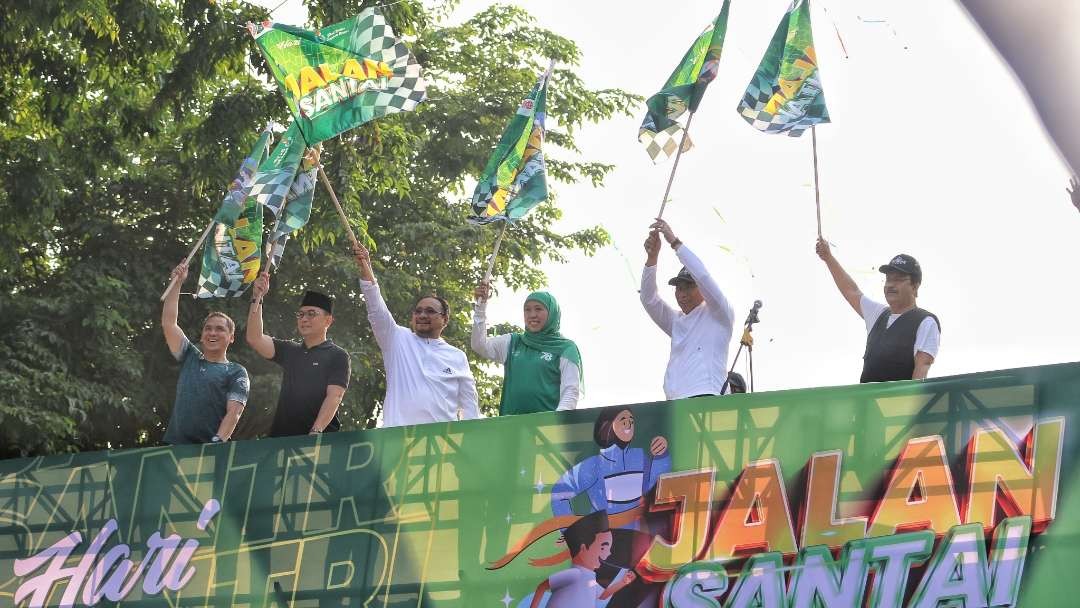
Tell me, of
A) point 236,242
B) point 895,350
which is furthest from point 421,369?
point 895,350

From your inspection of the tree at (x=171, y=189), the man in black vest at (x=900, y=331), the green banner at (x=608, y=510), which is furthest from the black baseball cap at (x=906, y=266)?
the tree at (x=171, y=189)

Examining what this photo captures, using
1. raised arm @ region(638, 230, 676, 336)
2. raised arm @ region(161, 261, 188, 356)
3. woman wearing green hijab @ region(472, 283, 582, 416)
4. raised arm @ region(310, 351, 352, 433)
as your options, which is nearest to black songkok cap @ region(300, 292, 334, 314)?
raised arm @ region(310, 351, 352, 433)

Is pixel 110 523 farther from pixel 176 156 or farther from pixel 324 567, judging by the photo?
pixel 176 156

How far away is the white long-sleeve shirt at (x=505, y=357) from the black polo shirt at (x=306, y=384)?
78 centimetres

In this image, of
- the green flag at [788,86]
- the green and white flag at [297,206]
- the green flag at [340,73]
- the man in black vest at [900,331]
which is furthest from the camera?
the green and white flag at [297,206]

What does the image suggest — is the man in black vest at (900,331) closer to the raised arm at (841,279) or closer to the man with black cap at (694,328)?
the raised arm at (841,279)

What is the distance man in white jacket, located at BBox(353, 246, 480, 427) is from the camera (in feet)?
27.9

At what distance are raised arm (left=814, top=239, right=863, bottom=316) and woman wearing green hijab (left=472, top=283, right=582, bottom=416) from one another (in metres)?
1.35

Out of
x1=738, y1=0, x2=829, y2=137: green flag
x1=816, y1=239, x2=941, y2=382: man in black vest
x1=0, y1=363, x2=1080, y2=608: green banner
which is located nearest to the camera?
x1=0, y1=363, x2=1080, y2=608: green banner

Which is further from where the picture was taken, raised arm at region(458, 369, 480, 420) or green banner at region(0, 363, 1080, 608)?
raised arm at region(458, 369, 480, 420)

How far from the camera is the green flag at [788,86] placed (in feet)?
29.3

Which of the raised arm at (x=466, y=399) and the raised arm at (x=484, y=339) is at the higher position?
the raised arm at (x=484, y=339)

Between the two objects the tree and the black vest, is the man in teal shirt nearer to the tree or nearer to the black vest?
the black vest

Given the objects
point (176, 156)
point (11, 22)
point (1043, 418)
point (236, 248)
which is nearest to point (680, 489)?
point (1043, 418)
